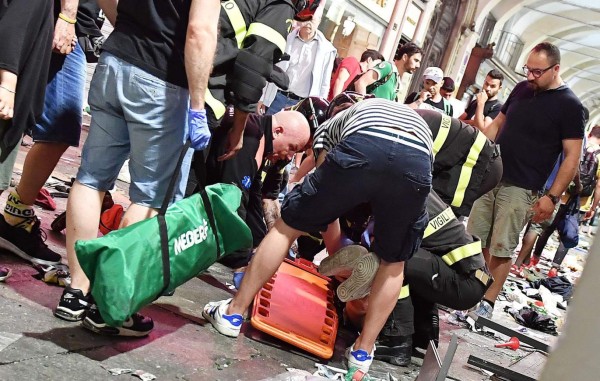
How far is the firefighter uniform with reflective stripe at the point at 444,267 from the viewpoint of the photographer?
4164mm

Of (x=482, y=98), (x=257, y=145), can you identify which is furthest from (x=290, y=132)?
Answer: (x=482, y=98)

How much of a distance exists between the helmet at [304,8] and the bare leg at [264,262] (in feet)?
3.27

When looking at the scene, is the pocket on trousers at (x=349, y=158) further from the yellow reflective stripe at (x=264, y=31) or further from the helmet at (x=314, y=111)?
the helmet at (x=314, y=111)

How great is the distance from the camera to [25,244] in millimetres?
3482

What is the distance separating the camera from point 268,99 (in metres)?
7.95

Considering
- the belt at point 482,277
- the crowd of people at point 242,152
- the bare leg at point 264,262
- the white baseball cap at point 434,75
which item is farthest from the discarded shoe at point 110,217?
the white baseball cap at point 434,75

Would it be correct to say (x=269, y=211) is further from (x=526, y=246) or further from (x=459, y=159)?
(x=526, y=246)

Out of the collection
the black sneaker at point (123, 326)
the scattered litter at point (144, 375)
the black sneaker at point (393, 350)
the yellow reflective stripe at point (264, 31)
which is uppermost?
the yellow reflective stripe at point (264, 31)

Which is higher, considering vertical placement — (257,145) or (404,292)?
(257,145)

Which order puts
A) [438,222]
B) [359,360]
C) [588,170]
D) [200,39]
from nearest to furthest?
[200,39] < [359,360] < [438,222] < [588,170]

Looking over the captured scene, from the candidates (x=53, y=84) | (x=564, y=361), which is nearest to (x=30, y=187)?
(x=53, y=84)

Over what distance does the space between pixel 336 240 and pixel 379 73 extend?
339cm

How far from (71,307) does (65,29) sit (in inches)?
50.5

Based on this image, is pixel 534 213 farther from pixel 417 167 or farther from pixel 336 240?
pixel 417 167
